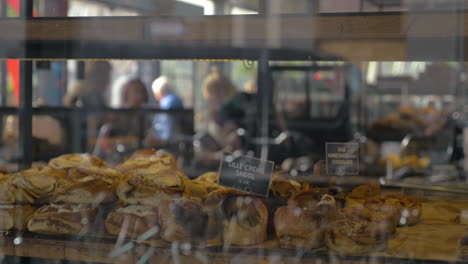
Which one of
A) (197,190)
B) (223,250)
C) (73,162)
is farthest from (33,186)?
(223,250)

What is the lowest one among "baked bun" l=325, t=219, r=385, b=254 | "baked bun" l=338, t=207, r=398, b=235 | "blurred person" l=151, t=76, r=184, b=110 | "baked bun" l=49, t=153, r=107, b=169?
"baked bun" l=325, t=219, r=385, b=254

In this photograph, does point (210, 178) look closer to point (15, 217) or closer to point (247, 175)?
point (247, 175)

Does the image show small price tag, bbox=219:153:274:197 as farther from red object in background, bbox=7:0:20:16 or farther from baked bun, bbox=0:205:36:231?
red object in background, bbox=7:0:20:16

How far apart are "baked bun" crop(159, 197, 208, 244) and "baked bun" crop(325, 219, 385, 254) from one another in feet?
0.81

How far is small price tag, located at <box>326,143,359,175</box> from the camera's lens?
4.45ft

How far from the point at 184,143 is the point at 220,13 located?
93.4 inches

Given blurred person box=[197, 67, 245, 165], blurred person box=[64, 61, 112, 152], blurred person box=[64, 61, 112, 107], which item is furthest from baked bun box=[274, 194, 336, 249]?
blurred person box=[197, 67, 245, 165]

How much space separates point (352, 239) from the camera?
3.72 feet

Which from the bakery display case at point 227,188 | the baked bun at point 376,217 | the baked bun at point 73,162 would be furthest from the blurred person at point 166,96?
the baked bun at point 376,217

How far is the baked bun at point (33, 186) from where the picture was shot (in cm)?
132

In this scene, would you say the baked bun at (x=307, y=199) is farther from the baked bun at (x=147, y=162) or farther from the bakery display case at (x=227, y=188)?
the baked bun at (x=147, y=162)

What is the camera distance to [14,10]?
141 cm

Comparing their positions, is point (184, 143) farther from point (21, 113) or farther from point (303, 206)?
point (303, 206)

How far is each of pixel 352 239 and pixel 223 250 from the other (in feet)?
0.80
